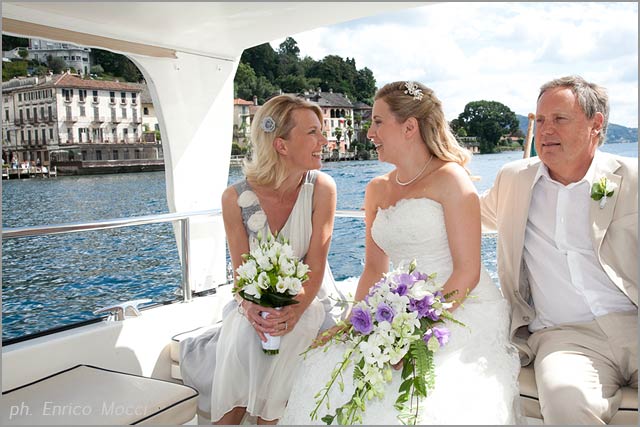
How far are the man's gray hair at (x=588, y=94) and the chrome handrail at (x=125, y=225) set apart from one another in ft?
6.34

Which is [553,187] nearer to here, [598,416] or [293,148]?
[598,416]

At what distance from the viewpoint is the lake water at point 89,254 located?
29938 millimetres

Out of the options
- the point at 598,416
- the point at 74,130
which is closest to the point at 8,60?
the point at 74,130

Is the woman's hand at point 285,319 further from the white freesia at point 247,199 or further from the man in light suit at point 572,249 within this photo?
the man in light suit at point 572,249

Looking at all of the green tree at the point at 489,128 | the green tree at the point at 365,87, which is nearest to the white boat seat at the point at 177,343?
the green tree at the point at 489,128

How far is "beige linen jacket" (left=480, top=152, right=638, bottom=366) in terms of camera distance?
7.57 ft

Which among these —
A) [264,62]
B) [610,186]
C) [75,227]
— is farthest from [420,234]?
[264,62]

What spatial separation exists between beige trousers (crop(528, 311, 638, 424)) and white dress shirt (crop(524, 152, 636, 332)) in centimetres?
7

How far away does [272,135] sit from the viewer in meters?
2.90

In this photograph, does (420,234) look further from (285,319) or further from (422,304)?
(285,319)

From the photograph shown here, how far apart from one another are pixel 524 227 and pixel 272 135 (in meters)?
1.21

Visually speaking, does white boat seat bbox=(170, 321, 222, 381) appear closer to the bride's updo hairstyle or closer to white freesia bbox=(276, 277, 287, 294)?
white freesia bbox=(276, 277, 287, 294)

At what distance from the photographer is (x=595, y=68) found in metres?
55.8

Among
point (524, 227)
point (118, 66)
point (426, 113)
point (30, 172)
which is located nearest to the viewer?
point (524, 227)
